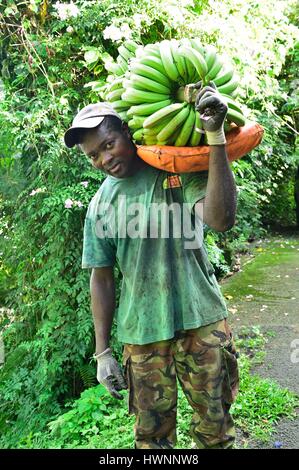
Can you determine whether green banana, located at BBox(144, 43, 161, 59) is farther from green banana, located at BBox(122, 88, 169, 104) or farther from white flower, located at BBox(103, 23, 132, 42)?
white flower, located at BBox(103, 23, 132, 42)

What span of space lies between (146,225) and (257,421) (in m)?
2.03

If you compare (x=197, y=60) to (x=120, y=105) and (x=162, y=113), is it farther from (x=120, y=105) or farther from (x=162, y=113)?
(x=120, y=105)

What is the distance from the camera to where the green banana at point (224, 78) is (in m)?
1.62

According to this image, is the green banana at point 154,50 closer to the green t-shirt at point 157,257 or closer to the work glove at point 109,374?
the green t-shirt at point 157,257

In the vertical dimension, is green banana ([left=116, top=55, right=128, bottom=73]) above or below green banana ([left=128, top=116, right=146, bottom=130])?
above

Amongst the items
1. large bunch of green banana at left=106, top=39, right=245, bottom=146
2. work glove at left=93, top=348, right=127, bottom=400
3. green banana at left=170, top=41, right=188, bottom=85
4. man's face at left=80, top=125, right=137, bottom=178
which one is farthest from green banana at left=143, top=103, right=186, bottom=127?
work glove at left=93, top=348, right=127, bottom=400

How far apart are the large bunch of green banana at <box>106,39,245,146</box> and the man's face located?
7 cm

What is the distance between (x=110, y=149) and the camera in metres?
1.78

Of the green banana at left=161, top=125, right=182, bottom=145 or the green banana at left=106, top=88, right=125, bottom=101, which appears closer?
the green banana at left=161, top=125, right=182, bottom=145

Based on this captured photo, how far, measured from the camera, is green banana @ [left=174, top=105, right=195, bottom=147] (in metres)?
1.58

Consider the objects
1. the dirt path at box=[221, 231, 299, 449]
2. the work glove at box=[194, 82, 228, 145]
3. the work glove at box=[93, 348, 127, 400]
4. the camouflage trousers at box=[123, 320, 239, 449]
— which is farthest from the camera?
the dirt path at box=[221, 231, 299, 449]

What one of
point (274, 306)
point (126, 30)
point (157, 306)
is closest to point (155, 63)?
point (157, 306)

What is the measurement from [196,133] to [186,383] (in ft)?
3.42

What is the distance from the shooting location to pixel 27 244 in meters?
3.94
